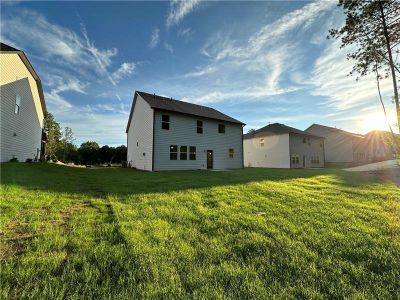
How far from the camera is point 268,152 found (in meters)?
32.7

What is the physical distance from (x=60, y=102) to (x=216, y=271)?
2290cm

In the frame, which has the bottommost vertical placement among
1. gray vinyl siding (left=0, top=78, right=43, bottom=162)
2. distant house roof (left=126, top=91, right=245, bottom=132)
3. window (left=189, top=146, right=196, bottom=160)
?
window (left=189, top=146, right=196, bottom=160)

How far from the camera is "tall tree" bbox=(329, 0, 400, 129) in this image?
10.6m

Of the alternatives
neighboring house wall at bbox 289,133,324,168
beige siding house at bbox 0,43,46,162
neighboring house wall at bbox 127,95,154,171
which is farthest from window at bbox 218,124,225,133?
beige siding house at bbox 0,43,46,162

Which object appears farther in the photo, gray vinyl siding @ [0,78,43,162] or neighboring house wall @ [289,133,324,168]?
neighboring house wall @ [289,133,324,168]

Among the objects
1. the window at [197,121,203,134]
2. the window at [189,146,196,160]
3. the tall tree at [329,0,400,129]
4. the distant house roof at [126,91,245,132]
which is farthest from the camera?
the window at [197,121,203,134]

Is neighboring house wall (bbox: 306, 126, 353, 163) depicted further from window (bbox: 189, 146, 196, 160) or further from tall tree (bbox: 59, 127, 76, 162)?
tall tree (bbox: 59, 127, 76, 162)

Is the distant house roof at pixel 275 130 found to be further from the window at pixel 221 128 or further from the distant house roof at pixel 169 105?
the window at pixel 221 128

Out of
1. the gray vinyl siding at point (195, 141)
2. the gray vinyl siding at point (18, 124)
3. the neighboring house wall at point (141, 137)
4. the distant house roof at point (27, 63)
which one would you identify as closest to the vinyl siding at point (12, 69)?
the distant house roof at point (27, 63)

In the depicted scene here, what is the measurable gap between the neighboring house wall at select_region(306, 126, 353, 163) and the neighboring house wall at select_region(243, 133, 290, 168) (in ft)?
49.6

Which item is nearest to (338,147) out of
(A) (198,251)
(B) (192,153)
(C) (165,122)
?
(B) (192,153)

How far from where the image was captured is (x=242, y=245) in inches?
125

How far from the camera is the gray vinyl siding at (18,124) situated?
13602 mm

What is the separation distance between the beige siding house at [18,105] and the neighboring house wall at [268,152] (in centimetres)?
2929
